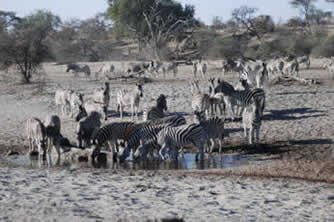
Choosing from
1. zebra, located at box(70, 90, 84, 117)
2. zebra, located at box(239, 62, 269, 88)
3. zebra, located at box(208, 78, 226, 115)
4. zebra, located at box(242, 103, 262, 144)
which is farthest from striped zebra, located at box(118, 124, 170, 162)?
zebra, located at box(239, 62, 269, 88)

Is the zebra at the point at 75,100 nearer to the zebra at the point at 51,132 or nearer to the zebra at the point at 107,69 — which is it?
the zebra at the point at 51,132

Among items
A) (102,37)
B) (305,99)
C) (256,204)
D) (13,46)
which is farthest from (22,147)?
(102,37)

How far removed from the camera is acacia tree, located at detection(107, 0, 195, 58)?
53.6m

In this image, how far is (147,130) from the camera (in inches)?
550

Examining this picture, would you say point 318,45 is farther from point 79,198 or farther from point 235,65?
point 79,198

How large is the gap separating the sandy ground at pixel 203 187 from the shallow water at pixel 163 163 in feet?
1.27

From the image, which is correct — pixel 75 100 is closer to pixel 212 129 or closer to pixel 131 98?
pixel 131 98

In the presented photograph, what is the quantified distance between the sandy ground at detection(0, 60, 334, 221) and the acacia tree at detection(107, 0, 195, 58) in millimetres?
35733

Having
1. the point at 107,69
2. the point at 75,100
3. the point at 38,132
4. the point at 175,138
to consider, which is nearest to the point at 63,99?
the point at 75,100

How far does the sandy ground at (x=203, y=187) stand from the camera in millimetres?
8758

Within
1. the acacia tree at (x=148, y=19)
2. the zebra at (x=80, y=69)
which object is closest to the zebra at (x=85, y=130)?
the zebra at (x=80, y=69)

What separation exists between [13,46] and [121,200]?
22281mm

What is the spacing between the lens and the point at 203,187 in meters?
10.4

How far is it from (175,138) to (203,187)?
3.09 m
